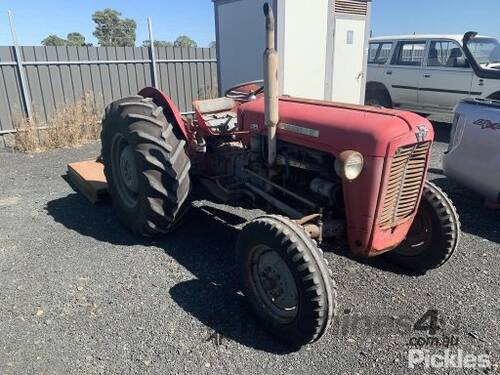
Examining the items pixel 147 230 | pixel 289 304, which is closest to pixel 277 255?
pixel 289 304

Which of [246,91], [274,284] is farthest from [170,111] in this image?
[274,284]

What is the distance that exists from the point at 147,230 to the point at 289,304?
1526mm

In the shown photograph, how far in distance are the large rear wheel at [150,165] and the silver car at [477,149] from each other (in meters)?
3.07

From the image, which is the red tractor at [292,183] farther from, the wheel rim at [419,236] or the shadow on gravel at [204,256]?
the shadow on gravel at [204,256]

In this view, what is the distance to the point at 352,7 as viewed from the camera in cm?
759

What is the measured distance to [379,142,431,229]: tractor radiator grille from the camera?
2.54m

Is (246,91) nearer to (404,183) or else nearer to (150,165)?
(150,165)

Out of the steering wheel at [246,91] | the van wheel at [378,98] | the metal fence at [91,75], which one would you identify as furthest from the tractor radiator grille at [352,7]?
the steering wheel at [246,91]

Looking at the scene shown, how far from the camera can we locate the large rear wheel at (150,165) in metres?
3.32

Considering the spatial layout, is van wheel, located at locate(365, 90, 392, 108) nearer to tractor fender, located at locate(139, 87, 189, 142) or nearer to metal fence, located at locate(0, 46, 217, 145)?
metal fence, located at locate(0, 46, 217, 145)

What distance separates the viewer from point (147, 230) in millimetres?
3520

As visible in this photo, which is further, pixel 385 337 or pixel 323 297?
pixel 385 337

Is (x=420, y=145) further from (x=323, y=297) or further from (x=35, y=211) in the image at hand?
(x=35, y=211)

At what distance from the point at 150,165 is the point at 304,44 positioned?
190 inches
